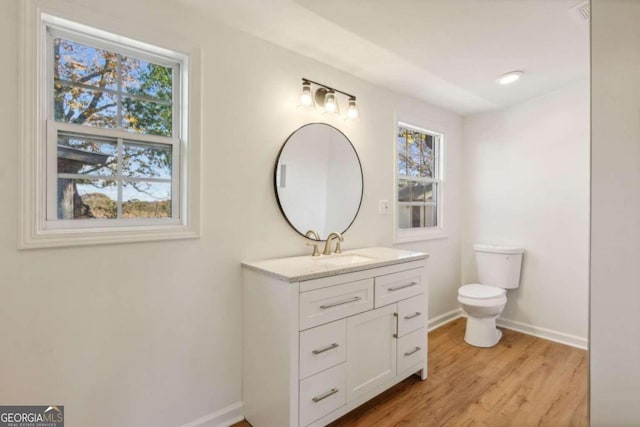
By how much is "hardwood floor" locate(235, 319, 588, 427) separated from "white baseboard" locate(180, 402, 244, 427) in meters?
0.05

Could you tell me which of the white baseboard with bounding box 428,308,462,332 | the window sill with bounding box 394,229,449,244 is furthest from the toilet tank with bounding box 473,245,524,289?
the white baseboard with bounding box 428,308,462,332

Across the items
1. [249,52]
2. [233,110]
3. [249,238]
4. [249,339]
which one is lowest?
[249,339]

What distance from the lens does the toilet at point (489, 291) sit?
109 inches

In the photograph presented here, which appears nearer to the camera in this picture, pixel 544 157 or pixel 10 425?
pixel 10 425

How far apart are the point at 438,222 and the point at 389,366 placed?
1.81 m

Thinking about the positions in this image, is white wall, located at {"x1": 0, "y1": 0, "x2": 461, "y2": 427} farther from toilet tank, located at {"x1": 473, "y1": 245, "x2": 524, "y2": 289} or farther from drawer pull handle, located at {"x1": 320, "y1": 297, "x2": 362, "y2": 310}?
toilet tank, located at {"x1": 473, "y1": 245, "x2": 524, "y2": 289}

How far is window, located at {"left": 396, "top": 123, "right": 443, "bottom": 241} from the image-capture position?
3070 millimetres

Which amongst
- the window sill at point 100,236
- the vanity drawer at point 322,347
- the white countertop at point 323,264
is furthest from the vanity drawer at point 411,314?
the window sill at point 100,236

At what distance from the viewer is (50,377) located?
1.37 m

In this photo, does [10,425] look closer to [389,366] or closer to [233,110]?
[233,110]

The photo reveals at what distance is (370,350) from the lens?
193 cm

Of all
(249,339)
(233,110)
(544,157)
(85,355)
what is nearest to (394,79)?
(233,110)

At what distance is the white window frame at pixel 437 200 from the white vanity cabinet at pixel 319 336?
0.85 m

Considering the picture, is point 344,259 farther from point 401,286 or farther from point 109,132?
point 109,132
